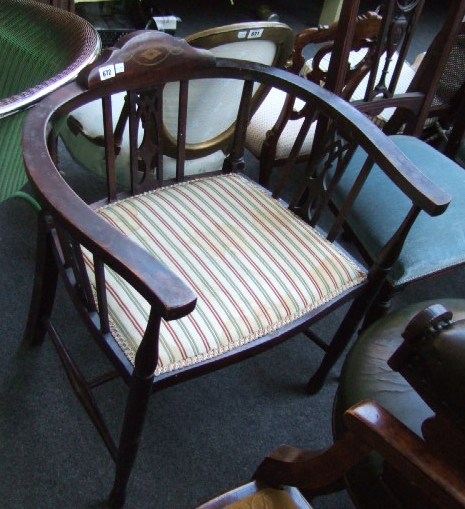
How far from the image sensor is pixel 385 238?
1.18 m

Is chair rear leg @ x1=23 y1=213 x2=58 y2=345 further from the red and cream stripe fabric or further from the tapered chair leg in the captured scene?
the tapered chair leg

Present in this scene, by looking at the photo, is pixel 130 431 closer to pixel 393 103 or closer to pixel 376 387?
pixel 376 387

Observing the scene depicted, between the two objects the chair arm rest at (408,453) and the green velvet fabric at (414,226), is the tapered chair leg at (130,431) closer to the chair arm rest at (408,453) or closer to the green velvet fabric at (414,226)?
the chair arm rest at (408,453)

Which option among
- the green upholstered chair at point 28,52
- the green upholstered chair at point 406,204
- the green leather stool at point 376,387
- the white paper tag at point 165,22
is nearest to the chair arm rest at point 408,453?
the green leather stool at point 376,387

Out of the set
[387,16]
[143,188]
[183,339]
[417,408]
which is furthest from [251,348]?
[387,16]

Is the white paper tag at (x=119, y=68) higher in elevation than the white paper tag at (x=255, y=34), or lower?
lower

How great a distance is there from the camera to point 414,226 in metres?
1.18

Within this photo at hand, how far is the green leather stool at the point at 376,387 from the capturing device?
2.53ft

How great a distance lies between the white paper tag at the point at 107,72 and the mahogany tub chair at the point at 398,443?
63 centimetres

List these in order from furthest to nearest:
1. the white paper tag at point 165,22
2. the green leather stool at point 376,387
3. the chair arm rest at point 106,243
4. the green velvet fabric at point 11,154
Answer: the white paper tag at point 165,22, the green velvet fabric at point 11,154, the green leather stool at point 376,387, the chair arm rest at point 106,243

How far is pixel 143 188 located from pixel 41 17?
45 cm

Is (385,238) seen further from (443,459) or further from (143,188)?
(443,459)

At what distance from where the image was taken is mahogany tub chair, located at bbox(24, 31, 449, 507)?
797mm

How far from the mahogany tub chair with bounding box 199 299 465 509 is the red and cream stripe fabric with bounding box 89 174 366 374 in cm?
18
